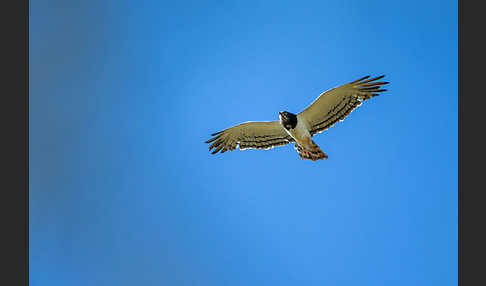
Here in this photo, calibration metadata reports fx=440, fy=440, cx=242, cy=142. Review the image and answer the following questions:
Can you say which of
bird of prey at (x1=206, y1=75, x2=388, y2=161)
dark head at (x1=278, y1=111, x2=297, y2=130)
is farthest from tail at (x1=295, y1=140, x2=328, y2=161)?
dark head at (x1=278, y1=111, x2=297, y2=130)

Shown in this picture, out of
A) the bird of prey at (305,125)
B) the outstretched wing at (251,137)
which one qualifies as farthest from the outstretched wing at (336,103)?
the outstretched wing at (251,137)

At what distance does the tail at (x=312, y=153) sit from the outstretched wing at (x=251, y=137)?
63 cm

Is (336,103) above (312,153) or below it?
above

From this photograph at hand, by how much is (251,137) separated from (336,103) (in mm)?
2213

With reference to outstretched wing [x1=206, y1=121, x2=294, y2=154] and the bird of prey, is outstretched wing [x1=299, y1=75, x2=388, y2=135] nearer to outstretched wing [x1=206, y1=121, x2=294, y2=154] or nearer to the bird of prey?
the bird of prey

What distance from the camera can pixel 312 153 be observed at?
32.0 feet

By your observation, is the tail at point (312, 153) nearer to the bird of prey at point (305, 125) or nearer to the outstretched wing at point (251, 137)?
the bird of prey at point (305, 125)

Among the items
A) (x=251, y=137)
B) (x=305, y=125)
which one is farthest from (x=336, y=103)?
(x=251, y=137)

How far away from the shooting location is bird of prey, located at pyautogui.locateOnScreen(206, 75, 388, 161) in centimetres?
948

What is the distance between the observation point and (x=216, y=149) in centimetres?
Result: 1077

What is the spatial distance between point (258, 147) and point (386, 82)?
10.8 feet

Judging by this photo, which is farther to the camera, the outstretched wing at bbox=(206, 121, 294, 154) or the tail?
the outstretched wing at bbox=(206, 121, 294, 154)

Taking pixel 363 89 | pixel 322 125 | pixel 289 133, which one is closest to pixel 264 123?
pixel 289 133

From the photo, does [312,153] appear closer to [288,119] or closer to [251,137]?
[288,119]
